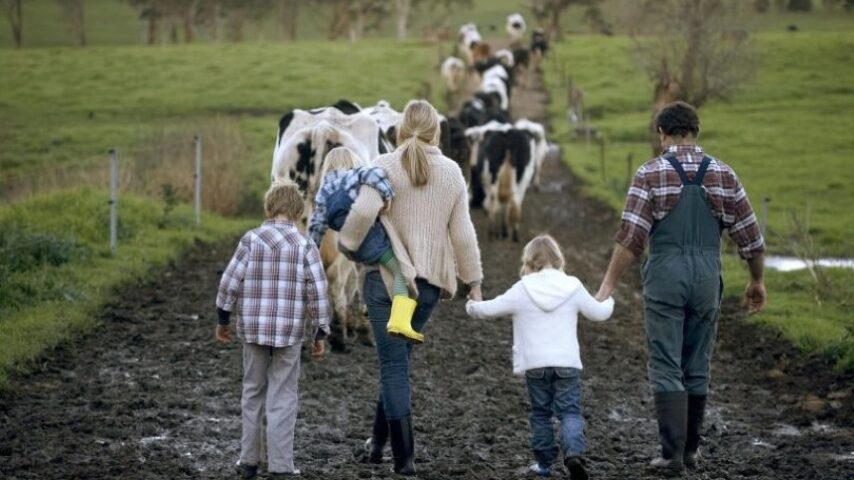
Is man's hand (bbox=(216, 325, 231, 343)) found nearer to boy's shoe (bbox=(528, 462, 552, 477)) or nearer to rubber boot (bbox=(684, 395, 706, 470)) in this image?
boy's shoe (bbox=(528, 462, 552, 477))

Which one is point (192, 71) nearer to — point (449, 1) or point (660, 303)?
point (449, 1)

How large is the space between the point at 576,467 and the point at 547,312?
92cm

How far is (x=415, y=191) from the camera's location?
803cm

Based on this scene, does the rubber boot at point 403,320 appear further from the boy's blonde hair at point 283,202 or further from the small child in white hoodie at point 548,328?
the boy's blonde hair at point 283,202

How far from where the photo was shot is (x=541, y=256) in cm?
806

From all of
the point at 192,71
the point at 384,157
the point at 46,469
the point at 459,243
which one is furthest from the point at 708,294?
the point at 192,71

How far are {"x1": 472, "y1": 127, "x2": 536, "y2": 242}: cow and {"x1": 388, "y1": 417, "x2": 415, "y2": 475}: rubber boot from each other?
13.3m

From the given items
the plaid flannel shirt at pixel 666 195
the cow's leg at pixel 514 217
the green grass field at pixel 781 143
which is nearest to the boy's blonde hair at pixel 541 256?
the plaid flannel shirt at pixel 666 195

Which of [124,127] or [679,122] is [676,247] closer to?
[679,122]

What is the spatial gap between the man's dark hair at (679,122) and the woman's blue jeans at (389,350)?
5.96ft

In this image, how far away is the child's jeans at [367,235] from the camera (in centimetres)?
796

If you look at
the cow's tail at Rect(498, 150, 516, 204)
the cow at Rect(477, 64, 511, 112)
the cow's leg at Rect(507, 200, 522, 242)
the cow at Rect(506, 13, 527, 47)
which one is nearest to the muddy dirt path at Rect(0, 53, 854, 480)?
the cow's tail at Rect(498, 150, 516, 204)

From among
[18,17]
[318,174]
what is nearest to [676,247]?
[318,174]

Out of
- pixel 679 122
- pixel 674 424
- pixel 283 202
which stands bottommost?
pixel 674 424
